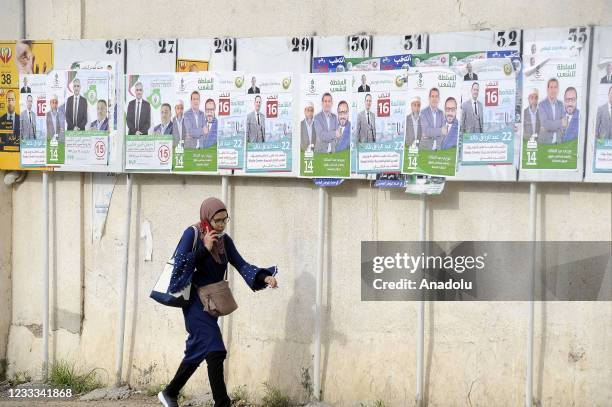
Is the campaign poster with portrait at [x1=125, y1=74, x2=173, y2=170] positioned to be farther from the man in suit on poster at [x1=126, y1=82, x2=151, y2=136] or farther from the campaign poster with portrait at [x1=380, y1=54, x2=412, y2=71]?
the campaign poster with portrait at [x1=380, y1=54, x2=412, y2=71]

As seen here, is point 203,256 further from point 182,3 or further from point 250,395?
point 182,3

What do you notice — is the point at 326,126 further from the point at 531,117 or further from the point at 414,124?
the point at 531,117

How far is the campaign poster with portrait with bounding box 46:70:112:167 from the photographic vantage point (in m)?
8.09

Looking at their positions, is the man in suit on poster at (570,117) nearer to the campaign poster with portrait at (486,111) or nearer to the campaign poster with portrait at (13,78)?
the campaign poster with portrait at (486,111)

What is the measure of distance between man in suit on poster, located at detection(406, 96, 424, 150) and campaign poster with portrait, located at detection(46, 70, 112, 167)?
2790mm

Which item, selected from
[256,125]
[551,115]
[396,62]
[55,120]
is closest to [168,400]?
[256,125]

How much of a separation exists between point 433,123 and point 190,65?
224 cm

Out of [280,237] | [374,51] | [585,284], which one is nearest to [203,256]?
[280,237]

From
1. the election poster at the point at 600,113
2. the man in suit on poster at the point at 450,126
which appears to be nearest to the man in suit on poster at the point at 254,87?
the man in suit on poster at the point at 450,126

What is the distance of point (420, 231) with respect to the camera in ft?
23.4

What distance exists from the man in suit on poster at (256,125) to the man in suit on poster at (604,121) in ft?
8.83

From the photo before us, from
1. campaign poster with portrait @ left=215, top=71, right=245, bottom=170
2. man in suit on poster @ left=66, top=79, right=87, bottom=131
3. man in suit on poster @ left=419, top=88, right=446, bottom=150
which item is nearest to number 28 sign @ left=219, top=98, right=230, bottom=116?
campaign poster with portrait @ left=215, top=71, right=245, bottom=170

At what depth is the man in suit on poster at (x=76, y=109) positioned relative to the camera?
8.17 metres

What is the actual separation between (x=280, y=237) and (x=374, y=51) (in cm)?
176
